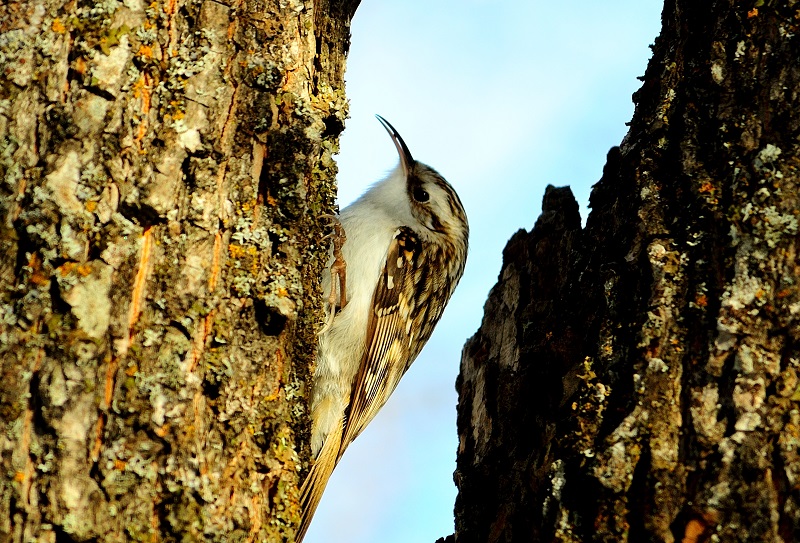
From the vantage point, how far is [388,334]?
381cm

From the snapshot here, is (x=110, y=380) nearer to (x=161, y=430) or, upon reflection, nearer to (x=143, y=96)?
(x=161, y=430)

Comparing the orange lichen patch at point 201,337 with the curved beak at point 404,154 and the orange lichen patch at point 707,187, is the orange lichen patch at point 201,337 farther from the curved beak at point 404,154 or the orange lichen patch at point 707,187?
the curved beak at point 404,154

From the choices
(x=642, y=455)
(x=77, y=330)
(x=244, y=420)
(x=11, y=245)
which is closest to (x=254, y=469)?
(x=244, y=420)

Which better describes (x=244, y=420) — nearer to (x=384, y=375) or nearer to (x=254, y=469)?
(x=254, y=469)

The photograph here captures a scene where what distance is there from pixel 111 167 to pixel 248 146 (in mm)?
348

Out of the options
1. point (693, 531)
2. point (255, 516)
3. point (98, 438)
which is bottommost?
point (693, 531)

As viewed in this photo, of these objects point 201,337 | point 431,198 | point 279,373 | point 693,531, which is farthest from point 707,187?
point 431,198

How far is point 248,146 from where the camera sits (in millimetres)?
2178

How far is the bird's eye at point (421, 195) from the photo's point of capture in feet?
13.6

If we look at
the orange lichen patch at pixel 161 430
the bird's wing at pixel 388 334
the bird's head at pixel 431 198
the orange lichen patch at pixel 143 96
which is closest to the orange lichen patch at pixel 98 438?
the orange lichen patch at pixel 161 430

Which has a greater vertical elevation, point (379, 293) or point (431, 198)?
point (431, 198)

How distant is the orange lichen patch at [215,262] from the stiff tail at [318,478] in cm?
90

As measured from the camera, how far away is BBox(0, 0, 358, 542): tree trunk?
1.83 m

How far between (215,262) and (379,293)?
169cm
